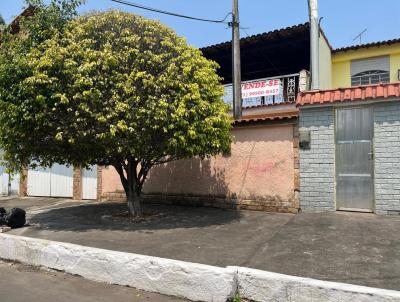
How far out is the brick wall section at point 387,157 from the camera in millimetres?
8586

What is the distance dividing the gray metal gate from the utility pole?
3.24m

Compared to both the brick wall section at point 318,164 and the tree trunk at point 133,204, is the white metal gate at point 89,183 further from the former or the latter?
the brick wall section at point 318,164

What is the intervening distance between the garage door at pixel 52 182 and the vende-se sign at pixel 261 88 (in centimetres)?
710

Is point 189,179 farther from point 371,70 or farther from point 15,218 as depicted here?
point 371,70

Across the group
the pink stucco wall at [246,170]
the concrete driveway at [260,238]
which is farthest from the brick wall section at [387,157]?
the pink stucco wall at [246,170]

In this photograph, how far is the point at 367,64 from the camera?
1530 cm

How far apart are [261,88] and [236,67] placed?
1751 millimetres

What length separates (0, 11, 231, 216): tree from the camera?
7.75 m

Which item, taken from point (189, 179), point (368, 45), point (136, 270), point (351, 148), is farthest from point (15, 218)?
point (368, 45)

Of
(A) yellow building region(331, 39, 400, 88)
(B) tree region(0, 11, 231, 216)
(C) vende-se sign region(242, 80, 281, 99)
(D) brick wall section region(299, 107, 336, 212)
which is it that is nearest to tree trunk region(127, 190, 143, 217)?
(B) tree region(0, 11, 231, 216)

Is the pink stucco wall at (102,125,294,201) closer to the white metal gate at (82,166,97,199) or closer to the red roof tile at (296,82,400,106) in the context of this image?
the red roof tile at (296,82,400,106)

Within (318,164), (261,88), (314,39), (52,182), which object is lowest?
(52,182)

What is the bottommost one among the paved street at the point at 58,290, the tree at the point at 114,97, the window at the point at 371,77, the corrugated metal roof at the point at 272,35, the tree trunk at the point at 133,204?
the paved street at the point at 58,290

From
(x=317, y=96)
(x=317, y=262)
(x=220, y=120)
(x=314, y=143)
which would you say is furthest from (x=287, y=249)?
(x=317, y=96)
